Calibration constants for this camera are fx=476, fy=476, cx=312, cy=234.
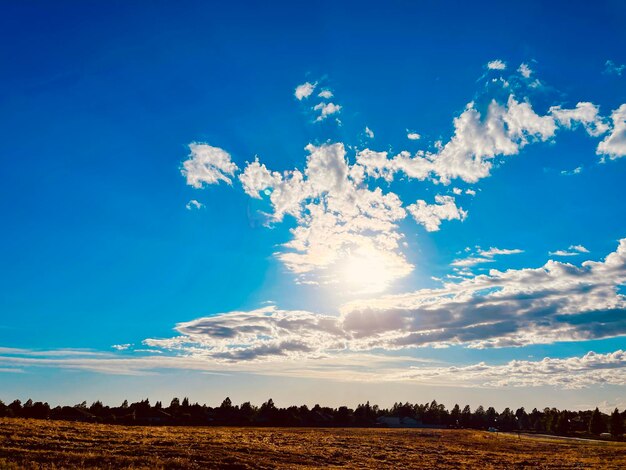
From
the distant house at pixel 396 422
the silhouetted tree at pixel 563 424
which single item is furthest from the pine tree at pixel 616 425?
the distant house at pixel 396 422

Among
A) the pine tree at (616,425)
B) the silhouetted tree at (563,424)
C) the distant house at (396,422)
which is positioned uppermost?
the pine tree at (616,425)

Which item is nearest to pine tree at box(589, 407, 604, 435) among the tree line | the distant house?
the tree line

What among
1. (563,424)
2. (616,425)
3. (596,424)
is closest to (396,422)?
(563,424)

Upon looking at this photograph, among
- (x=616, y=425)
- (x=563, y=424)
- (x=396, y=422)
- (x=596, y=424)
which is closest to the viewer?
(x=616, y=425)

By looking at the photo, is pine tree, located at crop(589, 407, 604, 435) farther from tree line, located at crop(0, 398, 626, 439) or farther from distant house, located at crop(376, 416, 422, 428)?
distant house, located at crop(376, 416, 422, 428)

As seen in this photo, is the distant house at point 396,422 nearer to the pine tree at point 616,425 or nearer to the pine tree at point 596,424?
the pine tree at point 596,424

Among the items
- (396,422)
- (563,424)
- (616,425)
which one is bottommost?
(396,422)

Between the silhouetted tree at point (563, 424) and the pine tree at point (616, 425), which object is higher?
the pine tree at point (616, 425)

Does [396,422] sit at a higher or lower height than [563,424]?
lower

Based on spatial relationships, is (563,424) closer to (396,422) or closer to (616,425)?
(616,425)

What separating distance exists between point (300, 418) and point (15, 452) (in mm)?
118441

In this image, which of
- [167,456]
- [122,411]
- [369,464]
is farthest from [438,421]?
[167,456]

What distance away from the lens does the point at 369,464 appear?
140 ft

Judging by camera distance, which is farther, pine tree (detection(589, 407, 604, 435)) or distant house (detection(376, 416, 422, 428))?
distant house (detection(376, 416, 422, 428))
